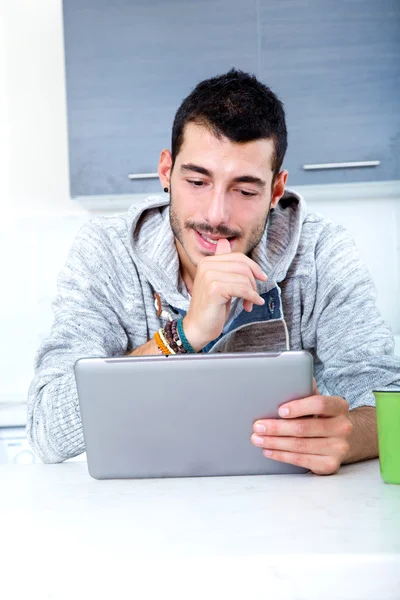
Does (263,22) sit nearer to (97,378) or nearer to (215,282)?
(215,282)

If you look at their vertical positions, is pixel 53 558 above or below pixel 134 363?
below

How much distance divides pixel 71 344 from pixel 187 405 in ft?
1.91

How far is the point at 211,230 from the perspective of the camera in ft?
5.43

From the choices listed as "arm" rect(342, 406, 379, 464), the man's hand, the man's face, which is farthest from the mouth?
the man's hand

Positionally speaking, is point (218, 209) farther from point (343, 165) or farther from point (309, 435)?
point (343, 165)

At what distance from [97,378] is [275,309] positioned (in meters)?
0.72

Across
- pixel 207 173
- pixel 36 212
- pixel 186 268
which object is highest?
pixel 207 173

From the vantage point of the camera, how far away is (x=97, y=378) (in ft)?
3.41

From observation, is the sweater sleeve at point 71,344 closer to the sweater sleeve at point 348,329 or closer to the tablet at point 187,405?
Answer: the tablet at point 187,405

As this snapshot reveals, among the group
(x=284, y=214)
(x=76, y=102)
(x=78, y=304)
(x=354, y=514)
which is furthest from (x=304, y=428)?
(x=76, y=102)

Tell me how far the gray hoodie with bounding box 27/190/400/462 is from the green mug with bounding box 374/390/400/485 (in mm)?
517

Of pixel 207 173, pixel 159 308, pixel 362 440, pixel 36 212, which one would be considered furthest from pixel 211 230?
pixel 36 212

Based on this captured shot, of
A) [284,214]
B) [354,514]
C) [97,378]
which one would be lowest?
[354,514]

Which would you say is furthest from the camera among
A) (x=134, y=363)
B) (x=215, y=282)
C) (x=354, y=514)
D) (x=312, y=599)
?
(x=215, y=282)
